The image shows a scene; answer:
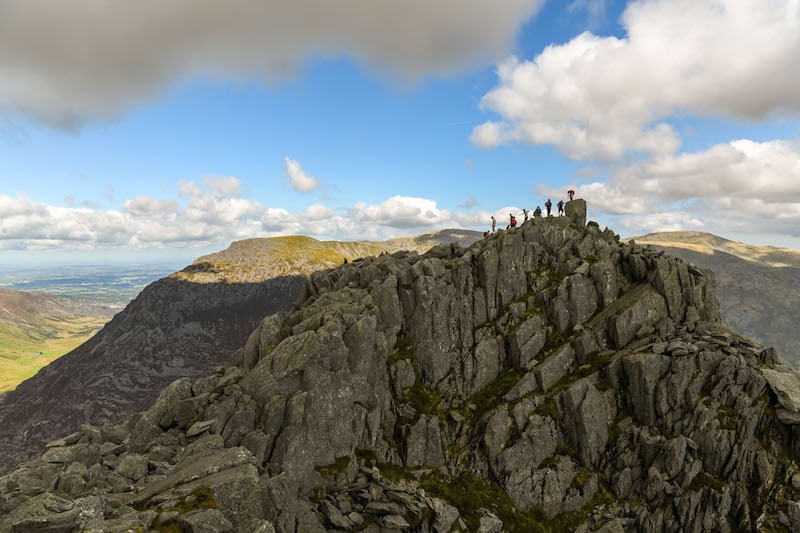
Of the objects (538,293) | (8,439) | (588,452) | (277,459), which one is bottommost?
(8,439)

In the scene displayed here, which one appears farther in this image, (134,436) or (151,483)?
(134,436)

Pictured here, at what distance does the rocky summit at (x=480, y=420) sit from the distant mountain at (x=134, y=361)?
120 meters

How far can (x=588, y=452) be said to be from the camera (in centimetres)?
4794

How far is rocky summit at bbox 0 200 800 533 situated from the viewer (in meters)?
36.1

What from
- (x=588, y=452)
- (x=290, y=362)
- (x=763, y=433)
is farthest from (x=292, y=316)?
(x=763, y=433)

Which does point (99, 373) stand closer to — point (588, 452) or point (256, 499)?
point (256, 499)

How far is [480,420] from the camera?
171ft

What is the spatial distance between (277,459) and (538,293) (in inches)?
1790

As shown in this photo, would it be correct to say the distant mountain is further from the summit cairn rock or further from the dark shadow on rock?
→ the summit cairn rock

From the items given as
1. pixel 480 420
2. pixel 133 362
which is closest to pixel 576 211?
pixel 480 420

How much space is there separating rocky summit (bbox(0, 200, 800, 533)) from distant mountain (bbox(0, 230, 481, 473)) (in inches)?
4724

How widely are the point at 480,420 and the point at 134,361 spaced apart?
545 ft

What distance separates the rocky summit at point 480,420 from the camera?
36.1 m

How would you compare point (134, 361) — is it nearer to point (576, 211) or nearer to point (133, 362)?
point (133, 362)
